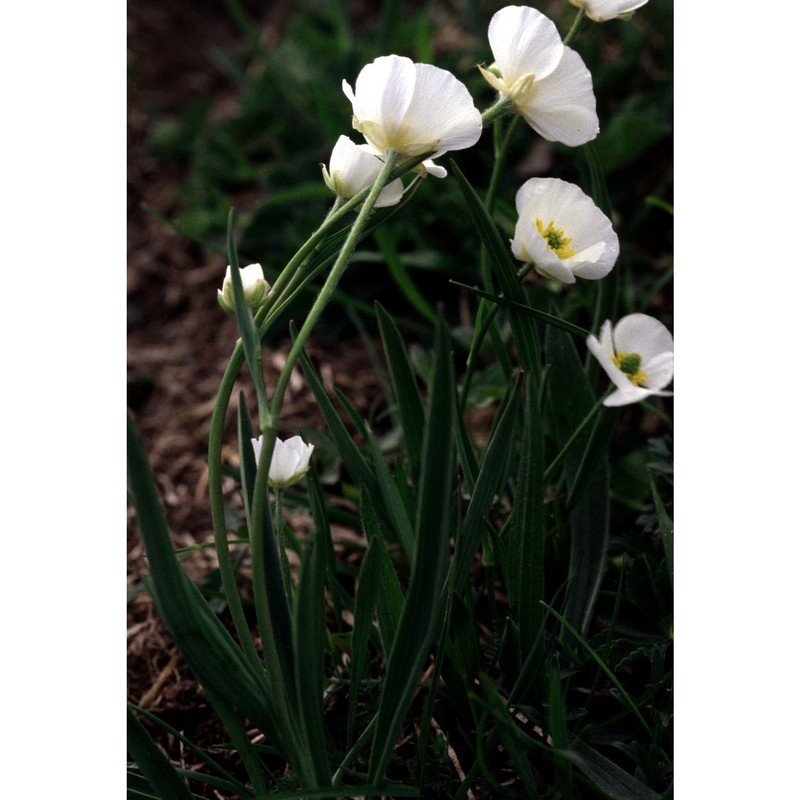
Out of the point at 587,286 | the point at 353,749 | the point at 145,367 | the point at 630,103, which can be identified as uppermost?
the point at 630,103

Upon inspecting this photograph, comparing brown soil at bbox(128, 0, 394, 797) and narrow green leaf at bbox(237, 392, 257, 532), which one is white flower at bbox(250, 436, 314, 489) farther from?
brown soil at bbox(128, 0, 394, 797)

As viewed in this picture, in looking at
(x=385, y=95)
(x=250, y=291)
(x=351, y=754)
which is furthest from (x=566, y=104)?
(x=351, y=754)

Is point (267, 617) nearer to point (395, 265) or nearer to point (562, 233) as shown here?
point (562, 233)

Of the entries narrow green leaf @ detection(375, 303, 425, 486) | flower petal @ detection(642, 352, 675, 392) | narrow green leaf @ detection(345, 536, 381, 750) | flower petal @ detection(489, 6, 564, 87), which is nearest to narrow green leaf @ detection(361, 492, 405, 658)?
narrow green leaf @ detection(345, 536, 381, 750)

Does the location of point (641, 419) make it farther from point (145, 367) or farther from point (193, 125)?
point (193, 125)

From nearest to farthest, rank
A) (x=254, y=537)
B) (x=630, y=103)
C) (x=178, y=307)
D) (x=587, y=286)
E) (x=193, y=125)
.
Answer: (x=254, y=537)
(x=587, y=286)
(x=630, y=103)
(x=178, y=307)
(x=193, y=125)
